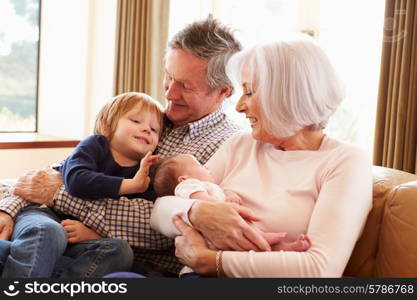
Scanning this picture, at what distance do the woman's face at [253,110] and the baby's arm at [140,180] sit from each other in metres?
0.35

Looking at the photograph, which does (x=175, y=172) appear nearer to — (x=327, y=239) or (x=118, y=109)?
(x=118, y=109)

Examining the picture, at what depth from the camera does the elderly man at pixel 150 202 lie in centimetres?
183

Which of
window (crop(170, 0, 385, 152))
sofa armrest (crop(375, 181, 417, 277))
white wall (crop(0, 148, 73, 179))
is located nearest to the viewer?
sofa armrest (crop(375, 181, 417, 277))

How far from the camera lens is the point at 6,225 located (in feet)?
6.78

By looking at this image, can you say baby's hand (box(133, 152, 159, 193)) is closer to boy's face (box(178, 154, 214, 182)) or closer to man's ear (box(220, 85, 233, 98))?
boy's face (box(178, 154, 214, 182))

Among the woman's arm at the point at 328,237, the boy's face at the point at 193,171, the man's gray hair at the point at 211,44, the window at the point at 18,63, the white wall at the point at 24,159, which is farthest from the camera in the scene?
the window at the point at 18,63

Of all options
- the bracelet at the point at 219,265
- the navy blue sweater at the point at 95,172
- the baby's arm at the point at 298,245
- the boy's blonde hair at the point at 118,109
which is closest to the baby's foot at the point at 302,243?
the baby's arm at the point at 298,245

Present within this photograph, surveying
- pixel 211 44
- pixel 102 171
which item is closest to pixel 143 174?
pixel 102 171

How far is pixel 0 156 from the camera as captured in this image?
4.53 metres

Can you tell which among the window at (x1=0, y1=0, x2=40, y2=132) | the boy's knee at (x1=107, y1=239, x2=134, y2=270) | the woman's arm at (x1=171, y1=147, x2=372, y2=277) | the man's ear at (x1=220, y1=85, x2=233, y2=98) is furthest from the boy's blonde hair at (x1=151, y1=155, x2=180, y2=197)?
the window at (x1=0, y1=0, x2=40, y2=132)

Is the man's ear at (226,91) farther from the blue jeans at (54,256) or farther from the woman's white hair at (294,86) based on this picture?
the blue jeans at (54,256)

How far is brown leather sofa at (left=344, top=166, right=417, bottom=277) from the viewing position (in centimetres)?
167

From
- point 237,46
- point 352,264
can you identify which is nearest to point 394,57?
point 237,46

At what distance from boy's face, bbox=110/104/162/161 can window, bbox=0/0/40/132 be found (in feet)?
10.5
